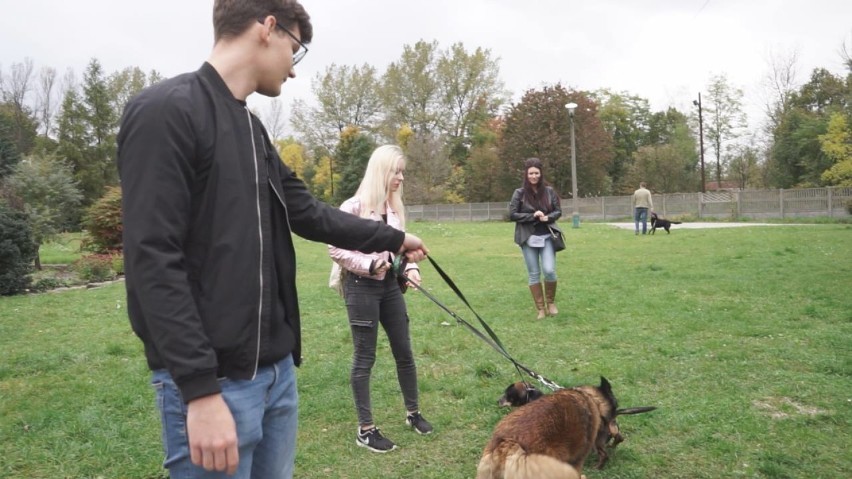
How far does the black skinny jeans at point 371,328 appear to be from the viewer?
4324 mm

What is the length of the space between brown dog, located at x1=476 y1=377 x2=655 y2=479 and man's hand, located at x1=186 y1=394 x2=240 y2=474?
1.94 meters

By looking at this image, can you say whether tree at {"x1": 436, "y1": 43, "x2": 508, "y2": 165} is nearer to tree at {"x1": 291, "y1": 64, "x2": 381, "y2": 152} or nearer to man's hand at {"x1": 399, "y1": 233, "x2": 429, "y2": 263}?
tree at {"x1": 291, "y1": 64, "x2": 381, "y2": 152}

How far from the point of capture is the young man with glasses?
4.74 ft

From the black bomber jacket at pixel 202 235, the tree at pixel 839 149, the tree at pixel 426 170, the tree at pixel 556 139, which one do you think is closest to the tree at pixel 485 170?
the tree at pixel 556 139

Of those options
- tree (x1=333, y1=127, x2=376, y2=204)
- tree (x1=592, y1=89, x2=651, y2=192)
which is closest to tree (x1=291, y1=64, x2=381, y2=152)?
tree (x1=333, y1=127, x2=376, y2=204)

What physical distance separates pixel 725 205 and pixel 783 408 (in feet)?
108

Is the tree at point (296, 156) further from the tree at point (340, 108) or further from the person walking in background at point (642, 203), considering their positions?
the person walking in background at point (642, 203)

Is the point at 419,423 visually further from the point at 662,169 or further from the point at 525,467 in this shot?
the point at 662,169

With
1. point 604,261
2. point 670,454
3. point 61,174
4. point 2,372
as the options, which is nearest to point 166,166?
point 670,454

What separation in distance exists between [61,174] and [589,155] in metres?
37.7

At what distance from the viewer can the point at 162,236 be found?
144 cm

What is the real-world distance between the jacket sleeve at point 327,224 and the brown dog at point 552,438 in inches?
59.0

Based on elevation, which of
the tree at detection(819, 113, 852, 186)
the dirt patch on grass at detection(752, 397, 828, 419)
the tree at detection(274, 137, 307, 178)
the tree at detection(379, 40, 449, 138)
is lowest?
the dirt patch on grass at detection(752, 397, 828, 419)

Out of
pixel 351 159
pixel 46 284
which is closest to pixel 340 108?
pixel 351 159
